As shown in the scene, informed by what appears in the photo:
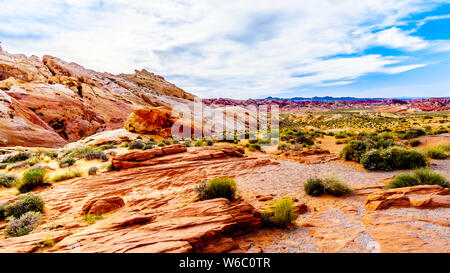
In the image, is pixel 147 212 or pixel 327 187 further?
pixel 327 187

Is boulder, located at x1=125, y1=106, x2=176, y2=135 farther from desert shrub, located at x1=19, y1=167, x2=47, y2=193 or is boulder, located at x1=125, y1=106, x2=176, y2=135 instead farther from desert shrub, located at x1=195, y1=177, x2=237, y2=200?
desert shrub, located at x1=195, y1=177, x2=237, y2=200

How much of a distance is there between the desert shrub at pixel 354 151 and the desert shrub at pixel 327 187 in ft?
19.0

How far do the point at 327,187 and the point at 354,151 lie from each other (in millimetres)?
6441

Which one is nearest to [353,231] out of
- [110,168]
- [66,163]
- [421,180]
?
[421,180]

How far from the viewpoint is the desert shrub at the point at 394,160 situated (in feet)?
30.3

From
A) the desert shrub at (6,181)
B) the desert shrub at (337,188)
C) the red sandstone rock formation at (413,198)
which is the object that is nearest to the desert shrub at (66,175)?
the desert shrub at (6,181)

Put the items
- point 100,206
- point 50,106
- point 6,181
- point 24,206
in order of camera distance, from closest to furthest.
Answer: point 100,206 → point 24,206 → point 6,181 → point 50,106

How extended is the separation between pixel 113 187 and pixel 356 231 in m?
8.49

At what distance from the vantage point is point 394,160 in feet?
30.6

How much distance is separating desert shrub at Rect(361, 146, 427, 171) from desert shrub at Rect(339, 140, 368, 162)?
1.36 meters

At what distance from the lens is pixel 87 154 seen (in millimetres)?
12742

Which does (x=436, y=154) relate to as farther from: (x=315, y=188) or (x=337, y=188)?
(x=315, y=188)

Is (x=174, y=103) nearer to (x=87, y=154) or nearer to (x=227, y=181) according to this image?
(x=87, y=154)
